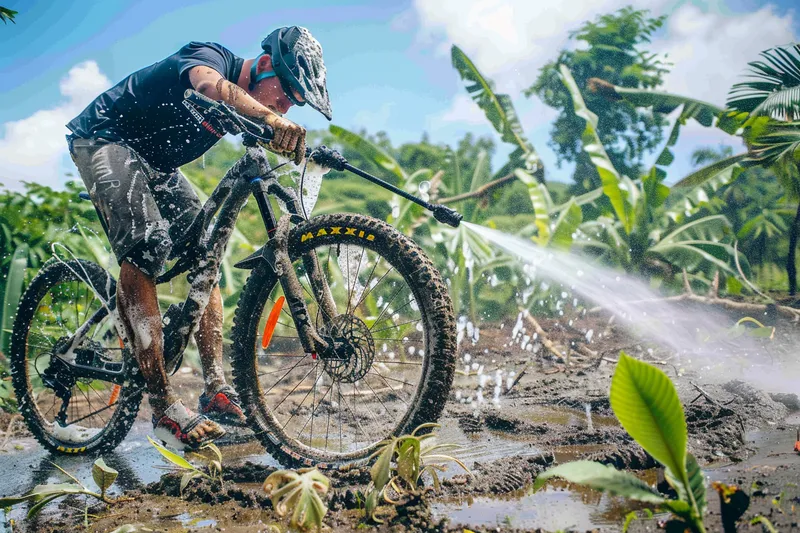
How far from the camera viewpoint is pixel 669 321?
5.50m

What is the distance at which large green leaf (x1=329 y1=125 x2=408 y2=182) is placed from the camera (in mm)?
5988

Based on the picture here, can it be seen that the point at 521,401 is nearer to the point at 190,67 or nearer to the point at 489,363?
the point at 489,363

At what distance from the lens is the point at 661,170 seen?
748cm

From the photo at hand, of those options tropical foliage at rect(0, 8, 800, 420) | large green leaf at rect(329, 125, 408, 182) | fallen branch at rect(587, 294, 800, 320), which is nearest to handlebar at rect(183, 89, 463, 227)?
tropical foliage at rect(0, 8, 800, 420)

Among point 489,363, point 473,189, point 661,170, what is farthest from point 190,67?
point 661,170

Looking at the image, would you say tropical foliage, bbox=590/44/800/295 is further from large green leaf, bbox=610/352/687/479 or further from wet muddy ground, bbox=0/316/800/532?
large green leaf, bbox=610/352/687/479

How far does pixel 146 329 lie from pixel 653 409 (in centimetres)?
216

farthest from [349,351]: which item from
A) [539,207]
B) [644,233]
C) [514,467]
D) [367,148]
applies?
[644,233]

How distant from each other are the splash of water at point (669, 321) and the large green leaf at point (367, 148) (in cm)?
95

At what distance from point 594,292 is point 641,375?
18.0 ft

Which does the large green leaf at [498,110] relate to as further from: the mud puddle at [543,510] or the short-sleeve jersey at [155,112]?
the mud puddle at [543,510]

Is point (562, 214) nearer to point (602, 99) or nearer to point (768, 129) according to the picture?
point (768, 129)

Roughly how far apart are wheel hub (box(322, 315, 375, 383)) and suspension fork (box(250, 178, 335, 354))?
45 millimetres

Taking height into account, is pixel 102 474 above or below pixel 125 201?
below
